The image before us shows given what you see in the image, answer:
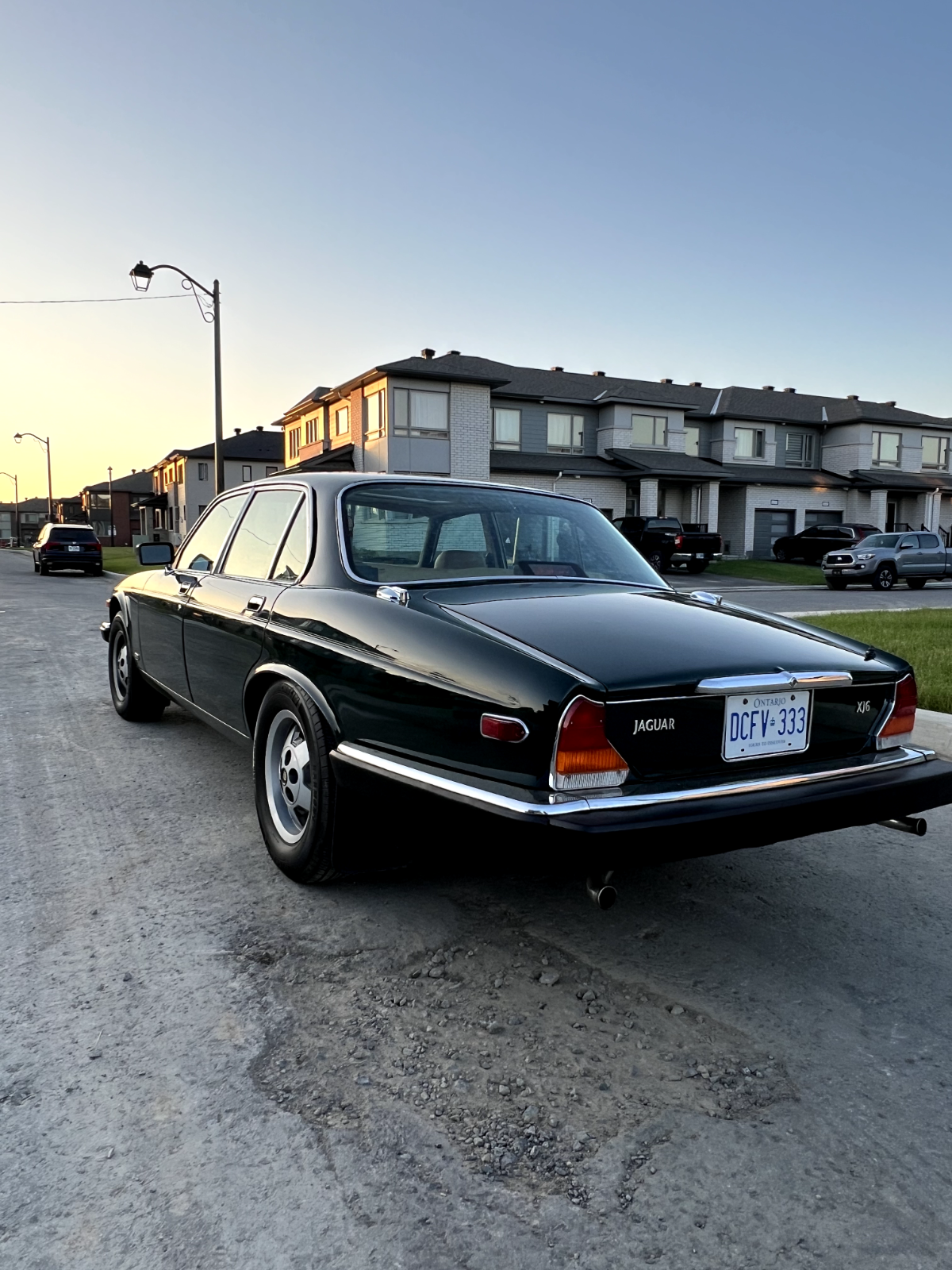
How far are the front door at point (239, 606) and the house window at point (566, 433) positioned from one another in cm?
3196

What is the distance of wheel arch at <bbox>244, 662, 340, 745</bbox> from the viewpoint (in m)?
3.11

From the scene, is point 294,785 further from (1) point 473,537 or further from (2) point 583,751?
(2) point 583,751

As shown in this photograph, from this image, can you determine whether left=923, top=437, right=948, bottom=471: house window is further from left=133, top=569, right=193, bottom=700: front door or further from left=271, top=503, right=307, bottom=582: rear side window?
left=271, top=503, right=307, bottom=582: rear side window

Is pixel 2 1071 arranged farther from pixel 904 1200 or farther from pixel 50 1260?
pixel 904 1200

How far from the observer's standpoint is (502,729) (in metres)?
2.46

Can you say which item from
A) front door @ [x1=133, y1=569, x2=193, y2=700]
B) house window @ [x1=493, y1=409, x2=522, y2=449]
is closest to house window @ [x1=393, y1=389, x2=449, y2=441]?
house window @ [x1=493, y1=409, x2=522, y2=449]

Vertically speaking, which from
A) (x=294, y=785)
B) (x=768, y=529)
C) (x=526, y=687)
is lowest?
(x=294, y=785)

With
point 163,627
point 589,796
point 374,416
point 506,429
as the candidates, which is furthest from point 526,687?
point 506,429

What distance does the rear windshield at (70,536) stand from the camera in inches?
1067

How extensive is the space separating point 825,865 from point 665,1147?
2080 mm

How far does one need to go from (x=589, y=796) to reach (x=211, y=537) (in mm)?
3305

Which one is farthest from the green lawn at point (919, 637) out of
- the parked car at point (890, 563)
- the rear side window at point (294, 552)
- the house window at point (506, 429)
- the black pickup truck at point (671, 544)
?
the house window at point (506, 429)

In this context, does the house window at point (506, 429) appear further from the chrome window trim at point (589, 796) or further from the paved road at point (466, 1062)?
the chrome window trim at point (589, 796)

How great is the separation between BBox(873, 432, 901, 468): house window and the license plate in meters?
43.1
